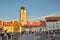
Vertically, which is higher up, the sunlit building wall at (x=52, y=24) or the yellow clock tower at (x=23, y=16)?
the yellow clock tower at (x=23, y=16)

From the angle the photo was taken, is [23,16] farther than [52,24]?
Yes

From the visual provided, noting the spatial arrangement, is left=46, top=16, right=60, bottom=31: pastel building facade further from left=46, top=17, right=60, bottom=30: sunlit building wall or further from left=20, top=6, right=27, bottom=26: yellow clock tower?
left=20, top=6, right=27, bottom=26: yellow clock tower

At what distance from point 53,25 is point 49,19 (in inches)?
207

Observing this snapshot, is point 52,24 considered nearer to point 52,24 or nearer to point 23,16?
point 52,24

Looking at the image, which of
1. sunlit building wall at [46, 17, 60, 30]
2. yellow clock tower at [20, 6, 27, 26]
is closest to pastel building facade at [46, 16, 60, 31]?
sunlit building wall at [46, 17, 60, 30]

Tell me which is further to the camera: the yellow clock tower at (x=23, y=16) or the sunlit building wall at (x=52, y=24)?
the yellow clock tower at (x=23, y=16)

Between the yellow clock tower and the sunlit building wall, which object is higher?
the yellow clock tower

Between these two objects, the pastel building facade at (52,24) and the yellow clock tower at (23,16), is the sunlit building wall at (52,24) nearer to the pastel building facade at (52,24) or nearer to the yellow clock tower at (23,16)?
the pastel building facade at (52,24)

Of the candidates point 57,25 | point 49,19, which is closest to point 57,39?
point 57,25

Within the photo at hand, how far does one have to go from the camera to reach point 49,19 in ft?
225

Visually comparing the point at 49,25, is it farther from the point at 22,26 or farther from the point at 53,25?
the point at 22,26

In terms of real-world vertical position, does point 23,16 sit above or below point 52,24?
above

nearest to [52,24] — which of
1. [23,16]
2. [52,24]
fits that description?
[52,24]

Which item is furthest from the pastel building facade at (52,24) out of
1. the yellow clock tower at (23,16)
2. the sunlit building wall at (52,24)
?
the yellow clock tower at (23,16)
